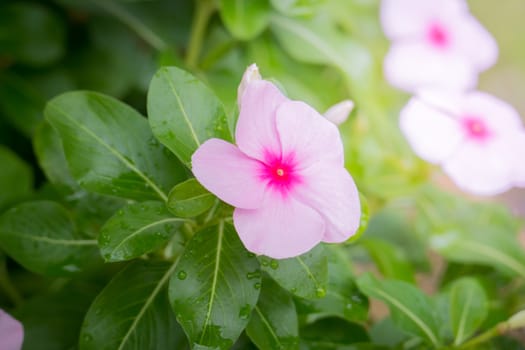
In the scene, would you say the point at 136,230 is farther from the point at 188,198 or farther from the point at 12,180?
the point at 12,180

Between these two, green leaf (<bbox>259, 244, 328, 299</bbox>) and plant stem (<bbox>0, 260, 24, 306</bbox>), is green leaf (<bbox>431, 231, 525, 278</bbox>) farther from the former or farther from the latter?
plant stem (<bbox>0, 260, 24, 306</bbox>)

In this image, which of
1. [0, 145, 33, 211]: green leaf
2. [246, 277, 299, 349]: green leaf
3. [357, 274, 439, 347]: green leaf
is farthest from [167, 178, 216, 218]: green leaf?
[0, 145, 33, 211]: green leaf

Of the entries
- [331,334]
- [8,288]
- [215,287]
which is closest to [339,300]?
[331,334]

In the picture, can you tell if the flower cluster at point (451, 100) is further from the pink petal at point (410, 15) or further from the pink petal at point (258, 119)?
the pink petal at point (258, 119)

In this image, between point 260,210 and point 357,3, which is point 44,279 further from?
point 357,3

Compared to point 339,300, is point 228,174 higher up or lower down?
higher up

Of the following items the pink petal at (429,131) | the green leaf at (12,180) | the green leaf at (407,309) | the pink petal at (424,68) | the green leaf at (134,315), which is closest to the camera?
the green leaf at (134,315)

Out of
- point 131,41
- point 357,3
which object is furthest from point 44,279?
point 357,3

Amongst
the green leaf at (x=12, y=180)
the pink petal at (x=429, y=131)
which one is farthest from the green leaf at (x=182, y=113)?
the pink petal at (x=429, y=131)
